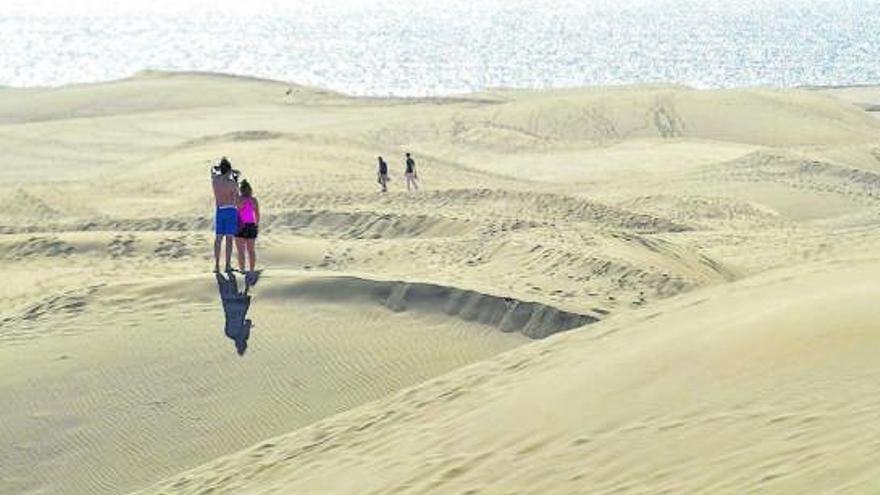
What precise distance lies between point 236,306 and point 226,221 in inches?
44.6

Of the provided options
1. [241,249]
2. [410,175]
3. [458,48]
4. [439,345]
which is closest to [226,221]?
[241,249]

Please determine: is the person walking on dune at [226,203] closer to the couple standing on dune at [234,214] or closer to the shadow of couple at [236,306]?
the couple standing on dune at [234,214]

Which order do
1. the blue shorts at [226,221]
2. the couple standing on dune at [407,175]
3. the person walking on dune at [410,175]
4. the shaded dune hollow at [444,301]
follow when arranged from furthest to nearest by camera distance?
the person walking on dune at [410,175]
the couple standing on dune at [407,175]
the blue shorts at [226,221]
the shaded dune hollow at [444,301]

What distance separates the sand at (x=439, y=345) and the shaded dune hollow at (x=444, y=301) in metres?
0.03

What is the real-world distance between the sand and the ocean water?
191ft

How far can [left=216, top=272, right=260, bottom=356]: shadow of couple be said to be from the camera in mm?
10906

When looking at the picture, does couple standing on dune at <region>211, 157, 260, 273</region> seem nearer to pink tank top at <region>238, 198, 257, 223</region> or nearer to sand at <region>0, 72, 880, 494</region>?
pink tank top at <region>238, 198, 257, 223</region>

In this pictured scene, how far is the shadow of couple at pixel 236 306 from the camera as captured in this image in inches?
429

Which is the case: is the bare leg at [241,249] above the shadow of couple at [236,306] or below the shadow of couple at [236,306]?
above

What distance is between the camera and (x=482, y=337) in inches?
428

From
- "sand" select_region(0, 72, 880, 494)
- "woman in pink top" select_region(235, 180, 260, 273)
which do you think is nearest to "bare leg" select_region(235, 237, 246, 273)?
"woman in pink top" select_region(235, 180, 260, 273)

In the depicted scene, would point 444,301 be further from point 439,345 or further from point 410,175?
point 410,175

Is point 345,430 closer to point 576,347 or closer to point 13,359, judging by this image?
point 576,347

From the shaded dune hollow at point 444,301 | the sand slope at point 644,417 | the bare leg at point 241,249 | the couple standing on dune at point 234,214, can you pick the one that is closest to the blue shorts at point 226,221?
the couple standing on dune at point 234,214
